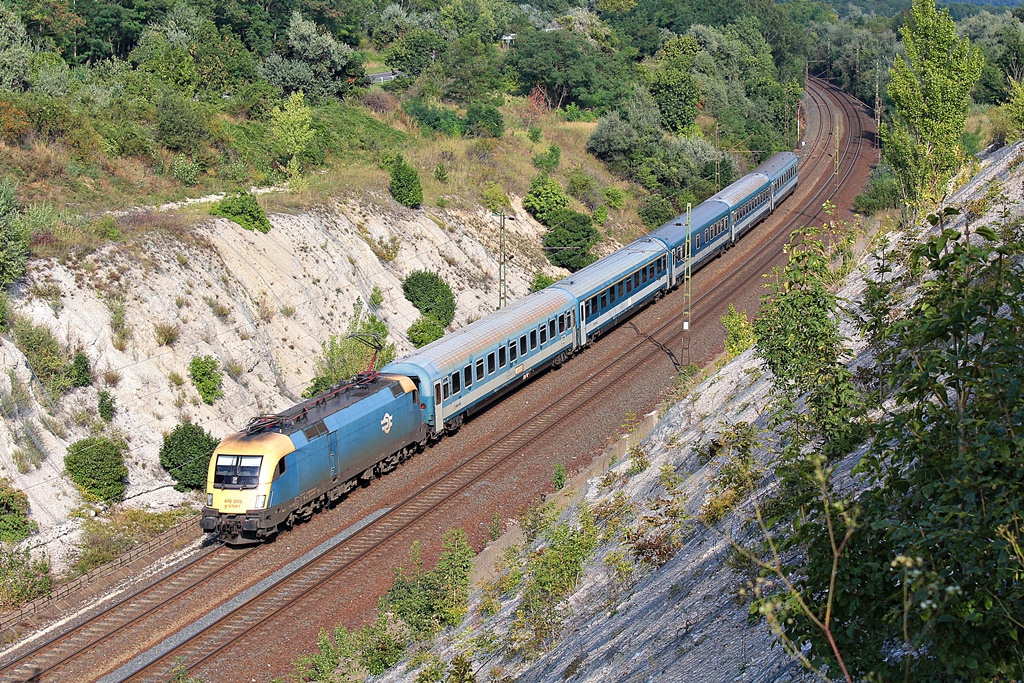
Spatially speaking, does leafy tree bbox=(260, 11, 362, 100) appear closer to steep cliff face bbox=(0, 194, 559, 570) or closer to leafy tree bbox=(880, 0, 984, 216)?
steep cliff face bbox=(0, 194, 559, 570)

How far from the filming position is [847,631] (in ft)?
25.7

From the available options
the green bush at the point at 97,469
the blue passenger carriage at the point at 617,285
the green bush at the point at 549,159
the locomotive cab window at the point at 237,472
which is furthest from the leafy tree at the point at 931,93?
the green bush at the point at 97,469

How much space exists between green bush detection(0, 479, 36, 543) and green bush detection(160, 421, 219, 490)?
3935 millimetres

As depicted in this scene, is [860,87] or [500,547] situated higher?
[500,547]

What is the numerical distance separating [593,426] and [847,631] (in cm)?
2293

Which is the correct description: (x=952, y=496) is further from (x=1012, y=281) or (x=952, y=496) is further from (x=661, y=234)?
(x=661, y=234)

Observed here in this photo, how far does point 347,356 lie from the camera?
113ft

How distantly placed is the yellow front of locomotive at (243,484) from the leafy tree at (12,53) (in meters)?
28.8

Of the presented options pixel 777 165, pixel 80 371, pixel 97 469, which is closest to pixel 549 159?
pixel 777 165

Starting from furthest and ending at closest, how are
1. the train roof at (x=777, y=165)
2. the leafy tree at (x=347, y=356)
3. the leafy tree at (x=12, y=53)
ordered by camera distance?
the train roof at (x=777, y=165), the leafy tree at (x=12, y=53), the leafy tree at (x=347, y=356)

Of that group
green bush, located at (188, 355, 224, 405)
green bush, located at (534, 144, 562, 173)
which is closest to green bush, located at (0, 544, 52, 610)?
green bush, located at (188, 355, 224, 405)

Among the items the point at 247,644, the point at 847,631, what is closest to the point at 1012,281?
the point at 847,631

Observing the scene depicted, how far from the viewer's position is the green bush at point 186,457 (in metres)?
27.2

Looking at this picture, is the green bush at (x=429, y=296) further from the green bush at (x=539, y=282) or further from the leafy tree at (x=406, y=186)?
the leafy tree at (x=406, y=186)
